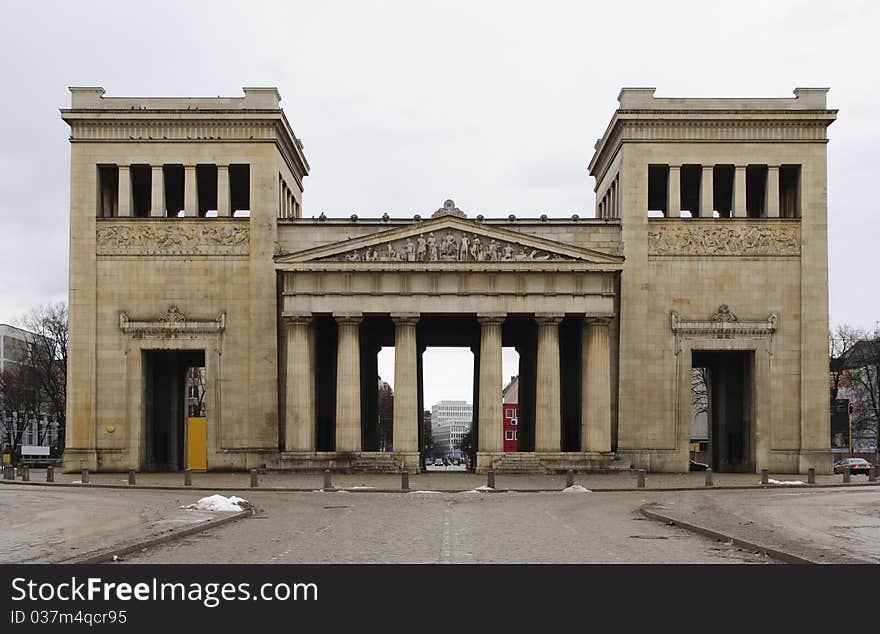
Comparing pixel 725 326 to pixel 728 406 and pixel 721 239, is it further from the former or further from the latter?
pixel 728 406

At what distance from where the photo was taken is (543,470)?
6175 cm

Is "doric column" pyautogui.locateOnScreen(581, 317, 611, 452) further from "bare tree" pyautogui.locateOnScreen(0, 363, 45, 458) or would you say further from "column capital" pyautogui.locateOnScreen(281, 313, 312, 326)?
"bare tree" pyautogui.locateOnScreen(0, 363, 45, 458)

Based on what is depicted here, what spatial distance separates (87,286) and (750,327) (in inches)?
1444

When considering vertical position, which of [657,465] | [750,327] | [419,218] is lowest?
[657,465]

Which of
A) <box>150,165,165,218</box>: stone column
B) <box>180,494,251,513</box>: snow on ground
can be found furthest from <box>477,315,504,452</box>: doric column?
<box>180,494,251,513</box>: snow on ground

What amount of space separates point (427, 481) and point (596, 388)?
12.7m

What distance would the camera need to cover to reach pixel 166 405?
241 ft

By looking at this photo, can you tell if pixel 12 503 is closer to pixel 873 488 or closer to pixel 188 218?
pixel 188 218

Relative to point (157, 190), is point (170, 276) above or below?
below

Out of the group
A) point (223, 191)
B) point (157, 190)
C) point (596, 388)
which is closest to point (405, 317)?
point (596, 388)

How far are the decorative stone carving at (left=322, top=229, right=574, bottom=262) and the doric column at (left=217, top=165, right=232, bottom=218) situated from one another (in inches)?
281

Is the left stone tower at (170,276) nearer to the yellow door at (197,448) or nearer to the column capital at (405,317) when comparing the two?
the yellow door at (197,448)

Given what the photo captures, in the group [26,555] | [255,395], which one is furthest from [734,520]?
[255,395]

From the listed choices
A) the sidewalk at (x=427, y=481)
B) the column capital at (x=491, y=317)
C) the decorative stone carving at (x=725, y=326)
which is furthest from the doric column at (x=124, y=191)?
the decorative stone carving at (x=725, y=326)
